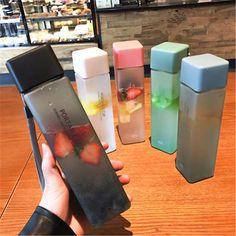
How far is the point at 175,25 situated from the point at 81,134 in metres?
1.48

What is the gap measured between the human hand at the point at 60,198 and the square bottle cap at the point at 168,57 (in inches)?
9.2

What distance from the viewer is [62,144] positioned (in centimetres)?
35

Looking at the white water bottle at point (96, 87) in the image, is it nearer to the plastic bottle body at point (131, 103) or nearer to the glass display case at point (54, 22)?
the plastic bottle body at point (131, 103)

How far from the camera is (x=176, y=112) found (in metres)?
0.50

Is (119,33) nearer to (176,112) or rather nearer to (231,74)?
(231,74)

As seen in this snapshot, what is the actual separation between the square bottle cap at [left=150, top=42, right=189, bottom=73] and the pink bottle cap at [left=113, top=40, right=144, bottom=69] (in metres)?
0.03

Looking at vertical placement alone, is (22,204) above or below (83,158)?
below

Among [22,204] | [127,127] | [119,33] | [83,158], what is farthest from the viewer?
[119,33]

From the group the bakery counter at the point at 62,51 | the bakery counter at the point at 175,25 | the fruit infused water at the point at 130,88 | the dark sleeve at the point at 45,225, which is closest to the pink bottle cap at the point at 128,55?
the fruit infused water at the point at 130,88

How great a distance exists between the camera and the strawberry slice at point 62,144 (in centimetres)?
35

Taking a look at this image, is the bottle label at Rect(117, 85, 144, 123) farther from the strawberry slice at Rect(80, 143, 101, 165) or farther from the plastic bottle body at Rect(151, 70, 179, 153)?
the strawberry slice at Rect(80, 143, 101, 165)

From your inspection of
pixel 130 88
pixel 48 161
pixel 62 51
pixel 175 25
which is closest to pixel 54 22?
pixel 62 51

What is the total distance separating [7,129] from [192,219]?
47 cm

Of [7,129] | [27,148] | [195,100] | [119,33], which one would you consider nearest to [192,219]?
[195,100]
